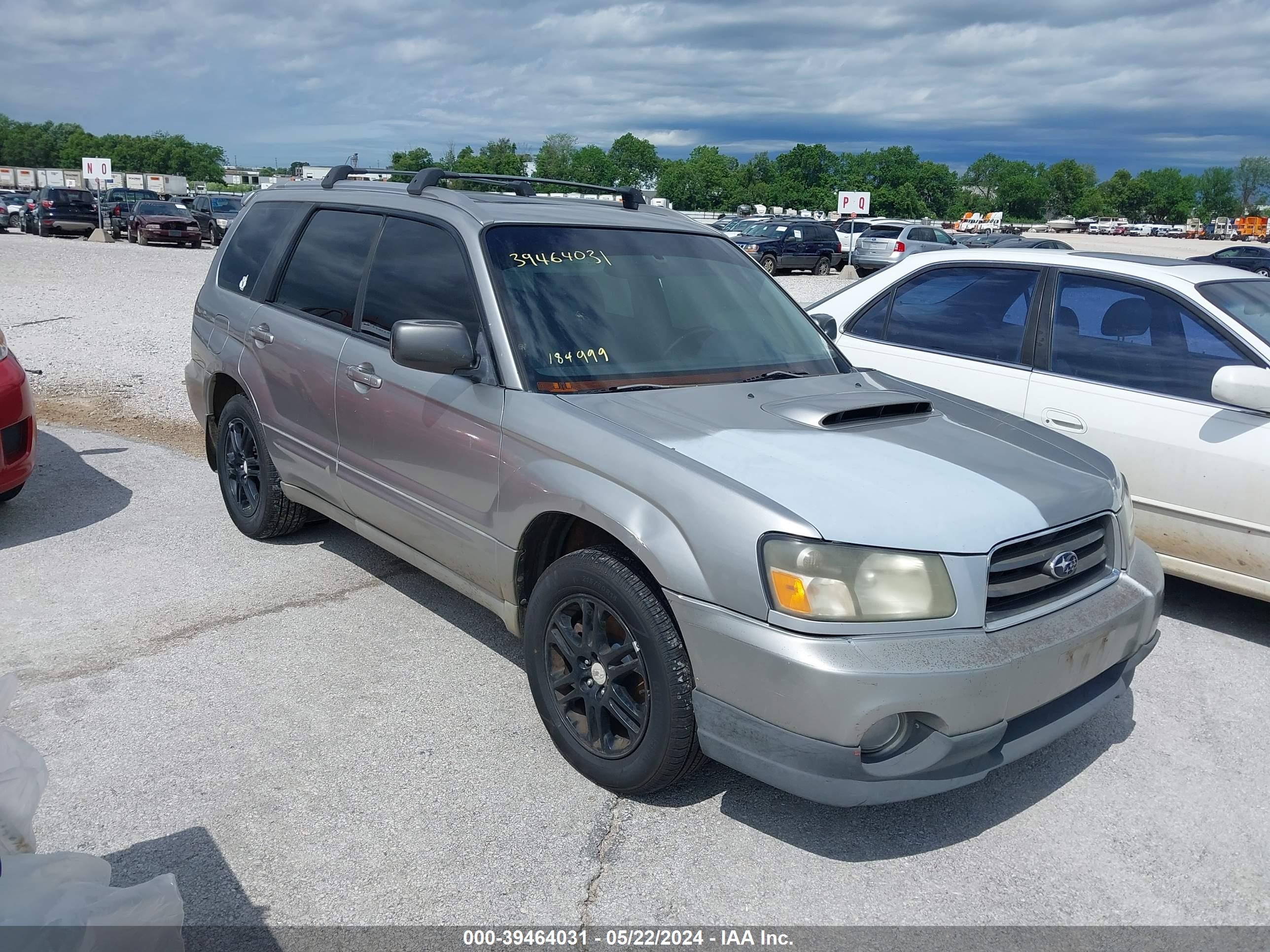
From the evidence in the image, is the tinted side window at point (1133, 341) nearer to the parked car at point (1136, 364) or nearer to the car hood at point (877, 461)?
the parked car at point (1136, 364)

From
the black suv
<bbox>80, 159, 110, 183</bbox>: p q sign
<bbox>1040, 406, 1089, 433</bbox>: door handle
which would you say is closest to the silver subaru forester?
<bbox>1040, 406, 1089, 433</bbox>: door handle

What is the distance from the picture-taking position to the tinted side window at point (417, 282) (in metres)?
3.87

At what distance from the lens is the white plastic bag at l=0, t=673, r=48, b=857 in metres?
2.25

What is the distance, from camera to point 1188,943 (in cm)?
267

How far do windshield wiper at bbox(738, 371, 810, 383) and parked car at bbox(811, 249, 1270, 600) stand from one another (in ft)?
4.93

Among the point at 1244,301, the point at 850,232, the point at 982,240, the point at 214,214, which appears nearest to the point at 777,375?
the point at 1244,301

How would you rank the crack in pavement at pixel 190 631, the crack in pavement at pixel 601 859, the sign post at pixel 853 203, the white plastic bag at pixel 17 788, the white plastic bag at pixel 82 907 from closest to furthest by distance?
the white plastic bag at pixel 82 907
the white plastic bag at pixel 17 788
the crack in pavement at pixel 601 859
the crack in pavement at pixel 190 631
the sign post at pixel 853 203

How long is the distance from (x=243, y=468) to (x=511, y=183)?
2.07 metres

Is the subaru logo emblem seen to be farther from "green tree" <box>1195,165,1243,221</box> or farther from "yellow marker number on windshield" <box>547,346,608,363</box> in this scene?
"green tree" <box>1195,165,1243,221</box>

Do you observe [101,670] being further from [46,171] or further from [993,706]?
[46,171]

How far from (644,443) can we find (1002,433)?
138 cm

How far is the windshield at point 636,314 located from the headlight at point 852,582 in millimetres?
1149

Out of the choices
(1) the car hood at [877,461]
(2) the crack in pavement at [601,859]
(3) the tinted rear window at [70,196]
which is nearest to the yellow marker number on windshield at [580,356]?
(1) the car hood at [877,461]

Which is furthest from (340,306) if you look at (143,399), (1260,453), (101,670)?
(143,399)
